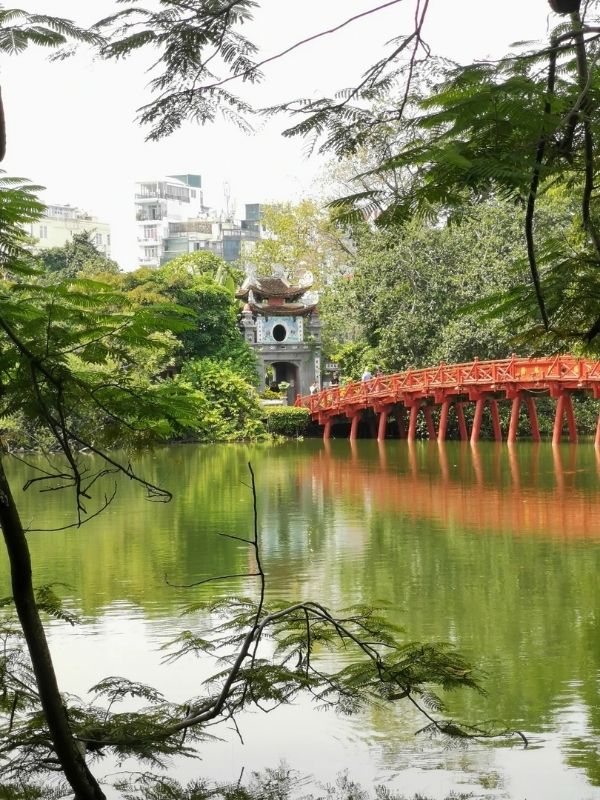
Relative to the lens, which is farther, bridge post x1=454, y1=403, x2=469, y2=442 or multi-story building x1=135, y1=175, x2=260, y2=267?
multi-story building x1=135, y1=175, x2=260, y2=267

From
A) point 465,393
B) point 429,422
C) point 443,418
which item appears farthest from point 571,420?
point 429,422

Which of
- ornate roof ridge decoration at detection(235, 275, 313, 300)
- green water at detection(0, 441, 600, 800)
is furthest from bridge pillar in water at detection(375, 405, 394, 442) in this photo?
green water at detection(0, 441, 600, 800)

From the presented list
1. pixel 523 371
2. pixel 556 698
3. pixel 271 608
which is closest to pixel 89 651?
pixel 271 608

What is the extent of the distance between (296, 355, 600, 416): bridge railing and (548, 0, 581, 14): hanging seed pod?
16.4 metres

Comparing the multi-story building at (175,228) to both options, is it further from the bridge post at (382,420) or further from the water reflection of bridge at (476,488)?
the water reflection of bridge at (476,488)

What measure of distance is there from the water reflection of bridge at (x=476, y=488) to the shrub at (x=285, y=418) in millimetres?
4038

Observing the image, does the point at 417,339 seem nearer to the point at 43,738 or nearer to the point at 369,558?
the point at 369,558

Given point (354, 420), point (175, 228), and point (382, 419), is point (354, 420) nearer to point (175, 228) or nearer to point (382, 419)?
point (382, 419)

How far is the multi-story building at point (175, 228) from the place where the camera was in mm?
62906

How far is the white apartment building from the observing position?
64938 mm

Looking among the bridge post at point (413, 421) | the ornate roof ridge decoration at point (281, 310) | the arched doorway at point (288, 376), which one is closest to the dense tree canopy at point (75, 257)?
the ornate roof ridge decoration at point (281, 310)

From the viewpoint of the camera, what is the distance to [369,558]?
11.0 meters

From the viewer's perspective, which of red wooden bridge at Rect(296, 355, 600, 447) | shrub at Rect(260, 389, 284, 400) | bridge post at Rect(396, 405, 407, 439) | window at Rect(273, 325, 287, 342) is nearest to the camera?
red wooden bridge at Rect(296, 355, 600, 447)

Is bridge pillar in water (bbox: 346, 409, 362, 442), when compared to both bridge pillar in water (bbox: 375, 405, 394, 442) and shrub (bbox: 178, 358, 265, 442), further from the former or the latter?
shrub (bbox: 178, 358, 265, 442)
